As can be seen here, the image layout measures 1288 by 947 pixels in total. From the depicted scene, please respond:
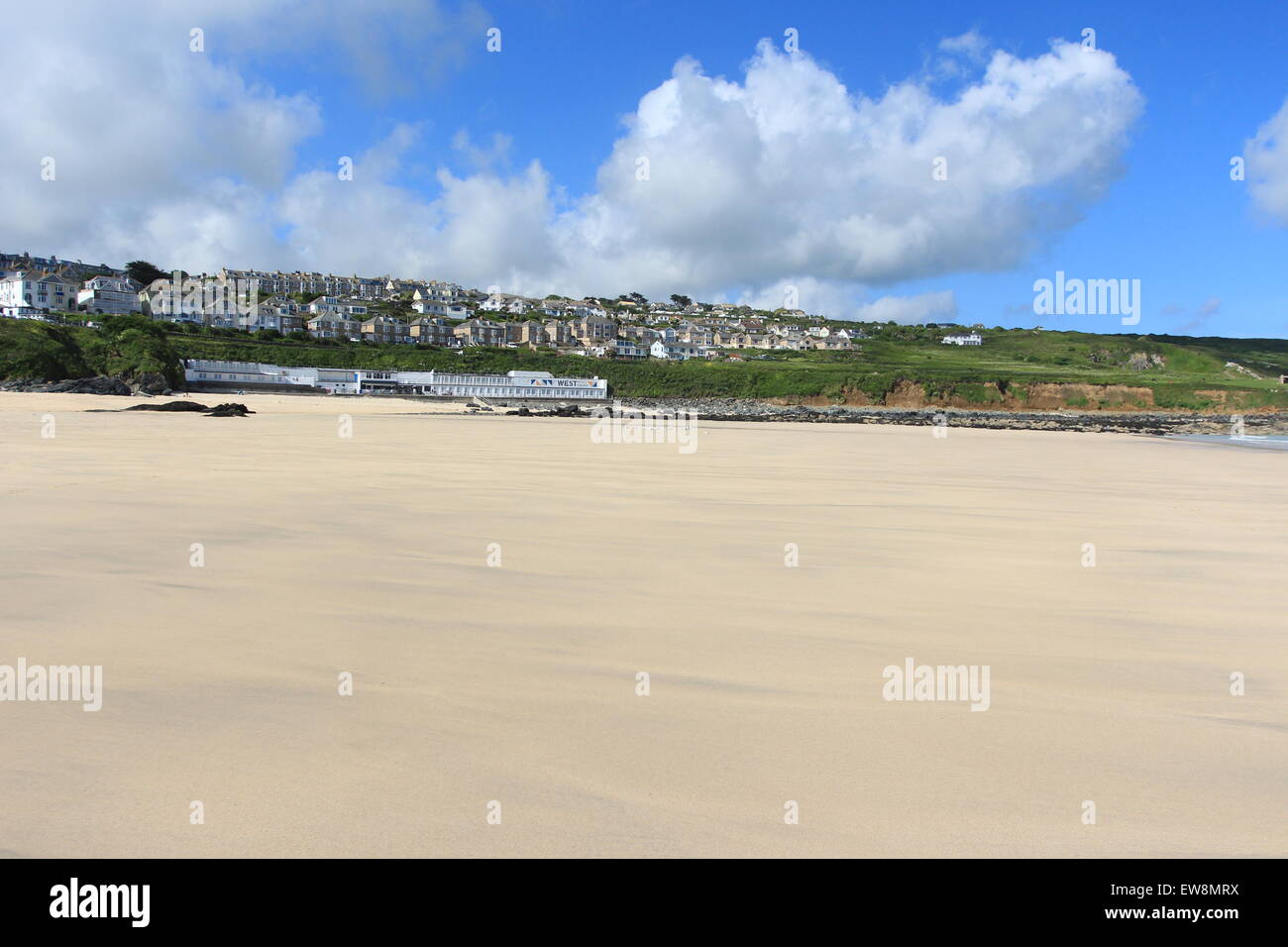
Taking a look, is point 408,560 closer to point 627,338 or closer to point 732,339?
point 627,338

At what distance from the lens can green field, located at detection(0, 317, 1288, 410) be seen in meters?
57.5

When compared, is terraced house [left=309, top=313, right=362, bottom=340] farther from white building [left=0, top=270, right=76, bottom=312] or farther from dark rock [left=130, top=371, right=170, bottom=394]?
dark rock [left=130, top=371, right=170, bottom=394]

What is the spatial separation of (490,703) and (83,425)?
22718 mm

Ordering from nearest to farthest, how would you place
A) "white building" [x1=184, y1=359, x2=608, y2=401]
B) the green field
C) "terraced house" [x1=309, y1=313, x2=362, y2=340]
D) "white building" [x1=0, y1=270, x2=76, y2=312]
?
the green field < "white building" [x1=184, y1=359, x2=608, y2=401] < "white building" [x1=0, y1=270, x2=76, y2=312] < "terraced house" [x1=309, y1=313, x2=362, y2=340]

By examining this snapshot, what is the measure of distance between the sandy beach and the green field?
52.1m

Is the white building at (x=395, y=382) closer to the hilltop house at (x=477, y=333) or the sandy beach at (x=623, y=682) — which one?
the hilltop house at (x=477, y=333)

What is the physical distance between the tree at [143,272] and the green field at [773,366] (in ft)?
228

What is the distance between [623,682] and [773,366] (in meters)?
103

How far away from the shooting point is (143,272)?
15488cm

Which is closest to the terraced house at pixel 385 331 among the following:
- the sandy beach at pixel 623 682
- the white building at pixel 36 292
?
the white building at pixel 36 292

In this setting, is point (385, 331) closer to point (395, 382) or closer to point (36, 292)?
point (36, 292)

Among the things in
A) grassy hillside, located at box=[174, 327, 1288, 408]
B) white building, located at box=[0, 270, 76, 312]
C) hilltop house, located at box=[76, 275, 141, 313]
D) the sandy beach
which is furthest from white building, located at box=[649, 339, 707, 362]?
the sandy beach

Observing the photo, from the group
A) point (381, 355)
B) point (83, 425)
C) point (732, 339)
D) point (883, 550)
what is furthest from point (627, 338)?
point (883, 550)

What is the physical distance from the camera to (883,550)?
7.70 meters
